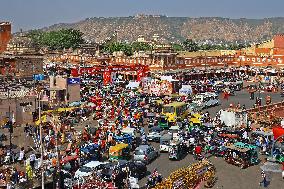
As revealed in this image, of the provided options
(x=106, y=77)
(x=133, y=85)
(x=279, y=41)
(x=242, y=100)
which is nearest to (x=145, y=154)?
(x=133, y=85)

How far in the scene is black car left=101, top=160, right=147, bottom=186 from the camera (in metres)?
21.1

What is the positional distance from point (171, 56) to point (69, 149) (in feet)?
124

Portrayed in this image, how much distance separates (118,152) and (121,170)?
13.0 feet

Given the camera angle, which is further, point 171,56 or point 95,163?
point 171,56

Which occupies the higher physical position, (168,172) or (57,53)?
(57,53)

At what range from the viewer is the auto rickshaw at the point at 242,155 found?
81.9 feet

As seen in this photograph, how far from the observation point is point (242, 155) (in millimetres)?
25062

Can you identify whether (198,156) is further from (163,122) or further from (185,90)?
(185,90)

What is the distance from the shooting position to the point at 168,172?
24.0m

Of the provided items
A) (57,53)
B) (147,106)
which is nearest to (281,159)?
(147,106)

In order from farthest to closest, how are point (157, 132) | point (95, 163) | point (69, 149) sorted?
point (157, 132), point (69, 149), point (95, 163)

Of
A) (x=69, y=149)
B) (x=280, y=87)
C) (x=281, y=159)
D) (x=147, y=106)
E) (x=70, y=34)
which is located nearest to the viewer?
(x=281, y=159)

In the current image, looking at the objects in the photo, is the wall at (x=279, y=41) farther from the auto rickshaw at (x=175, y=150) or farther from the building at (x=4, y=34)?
the auto rickshaw at (x=175, y=150)

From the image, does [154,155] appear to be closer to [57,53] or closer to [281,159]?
[281,159]
